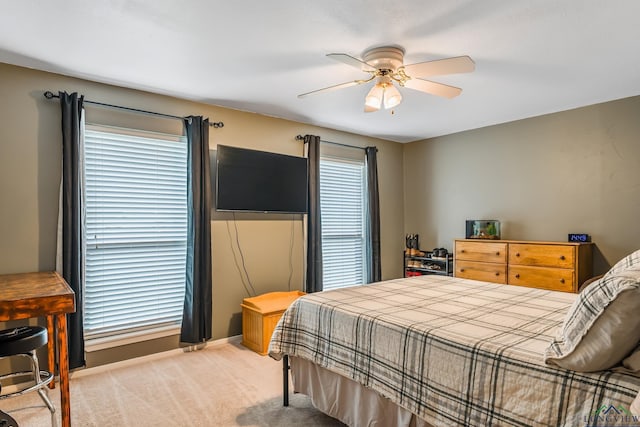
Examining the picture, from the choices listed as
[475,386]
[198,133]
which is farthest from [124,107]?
[475,386]

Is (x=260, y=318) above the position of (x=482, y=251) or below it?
below

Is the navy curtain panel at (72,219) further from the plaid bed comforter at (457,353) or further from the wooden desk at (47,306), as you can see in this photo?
the plaid bed comforter at (457,353)

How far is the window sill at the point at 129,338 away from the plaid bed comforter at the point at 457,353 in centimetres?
159

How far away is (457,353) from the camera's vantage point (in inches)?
63.8

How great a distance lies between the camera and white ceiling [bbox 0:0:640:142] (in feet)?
6.98

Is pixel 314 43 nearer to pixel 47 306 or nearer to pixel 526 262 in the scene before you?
pixel 47 306

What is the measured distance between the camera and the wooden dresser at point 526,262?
3.65 metres

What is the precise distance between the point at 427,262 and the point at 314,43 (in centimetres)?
366

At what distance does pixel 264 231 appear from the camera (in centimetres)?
426

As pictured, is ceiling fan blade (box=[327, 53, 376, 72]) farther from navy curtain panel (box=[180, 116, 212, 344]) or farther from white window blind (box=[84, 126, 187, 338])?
white window blind (box=[84, 126, 187, 338])

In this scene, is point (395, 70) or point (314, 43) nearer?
point (314, 43)

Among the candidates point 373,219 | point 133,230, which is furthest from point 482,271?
point 133,230

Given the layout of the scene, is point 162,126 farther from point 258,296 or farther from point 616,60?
point 616,60

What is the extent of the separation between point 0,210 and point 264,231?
2.27 metres
